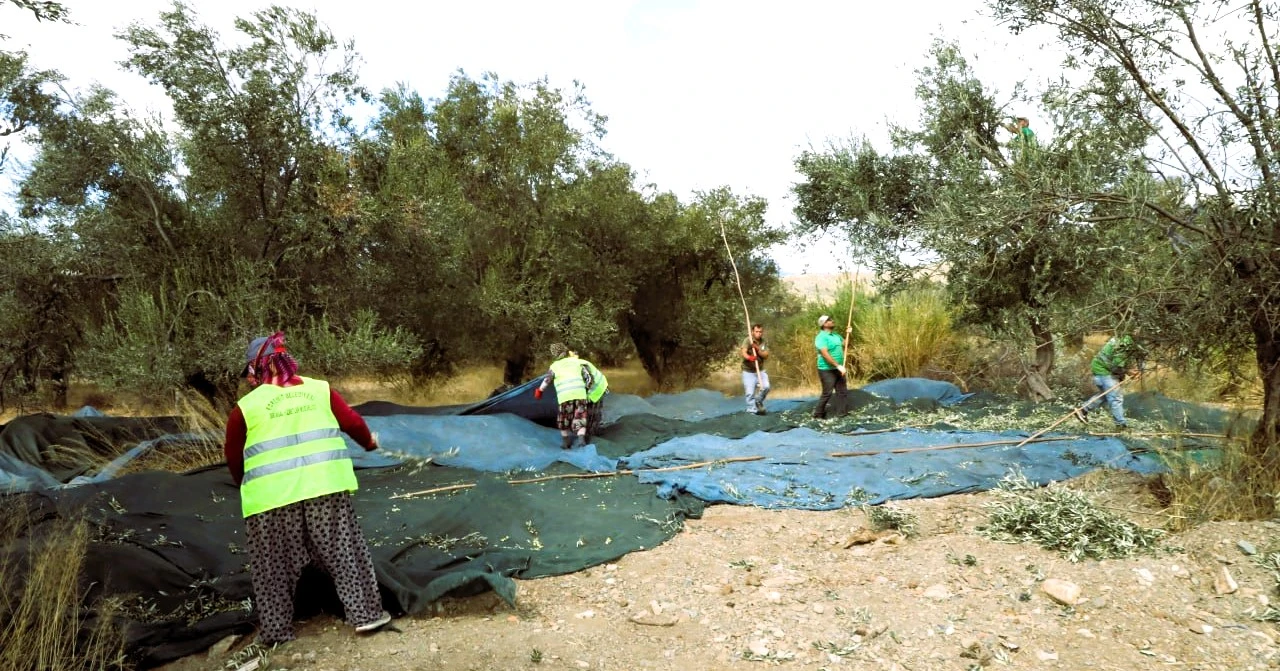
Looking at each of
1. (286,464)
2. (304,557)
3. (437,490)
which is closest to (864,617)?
(304,557)

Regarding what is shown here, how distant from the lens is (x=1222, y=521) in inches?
188

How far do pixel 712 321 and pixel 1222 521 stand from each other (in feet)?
37.4

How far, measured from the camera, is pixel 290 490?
148 inches

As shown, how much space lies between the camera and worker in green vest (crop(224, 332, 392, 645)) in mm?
3738

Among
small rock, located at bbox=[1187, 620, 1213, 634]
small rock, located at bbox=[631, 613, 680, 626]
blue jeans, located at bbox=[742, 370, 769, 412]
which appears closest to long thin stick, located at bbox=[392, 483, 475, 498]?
small rock, located at bbox=[631, 613, 680, 626]

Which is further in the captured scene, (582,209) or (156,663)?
(582,209)

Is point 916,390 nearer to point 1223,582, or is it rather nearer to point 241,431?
point 1223,582

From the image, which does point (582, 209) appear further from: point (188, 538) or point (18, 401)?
point (188, 538)

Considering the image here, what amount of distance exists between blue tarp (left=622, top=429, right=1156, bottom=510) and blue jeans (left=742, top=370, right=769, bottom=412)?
2.73 metres

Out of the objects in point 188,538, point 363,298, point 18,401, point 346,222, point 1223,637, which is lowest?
point 1223,637

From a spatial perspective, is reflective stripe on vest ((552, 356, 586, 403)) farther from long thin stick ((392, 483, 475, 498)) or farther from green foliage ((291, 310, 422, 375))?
long thin stick ((392, 483, 475, 498))

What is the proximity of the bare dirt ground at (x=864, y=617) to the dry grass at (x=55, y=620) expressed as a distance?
0.36 metres

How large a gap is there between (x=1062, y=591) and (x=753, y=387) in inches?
308

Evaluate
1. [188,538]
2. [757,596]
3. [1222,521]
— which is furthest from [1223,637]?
[188,538]
